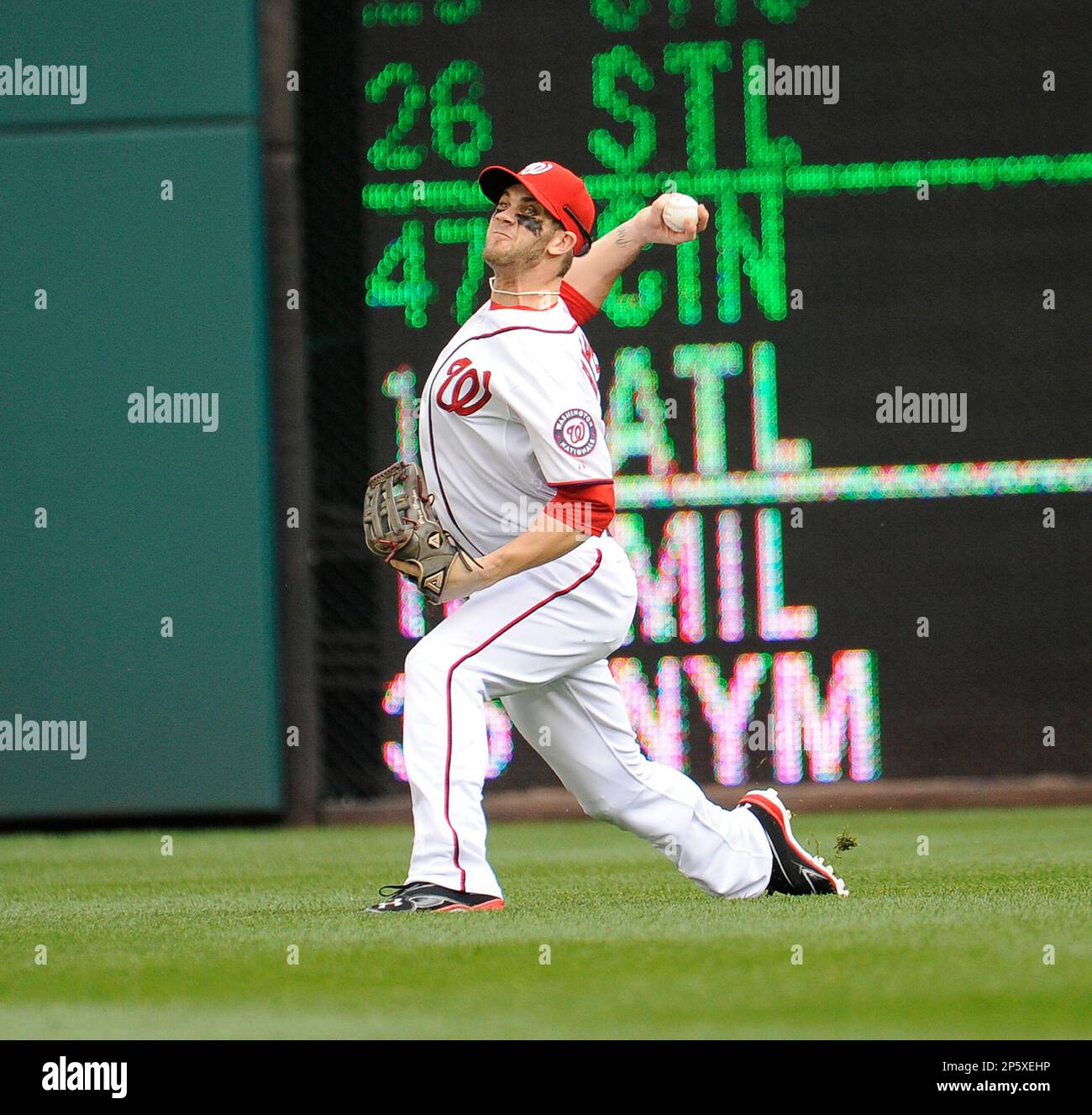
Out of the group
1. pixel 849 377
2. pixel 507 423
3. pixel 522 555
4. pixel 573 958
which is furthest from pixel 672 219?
pixel 849 377

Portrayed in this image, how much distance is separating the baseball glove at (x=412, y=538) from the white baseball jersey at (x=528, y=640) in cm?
12

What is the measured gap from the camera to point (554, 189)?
4281 millimetres

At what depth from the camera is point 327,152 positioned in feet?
24.5

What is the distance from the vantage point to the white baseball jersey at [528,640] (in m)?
4.03

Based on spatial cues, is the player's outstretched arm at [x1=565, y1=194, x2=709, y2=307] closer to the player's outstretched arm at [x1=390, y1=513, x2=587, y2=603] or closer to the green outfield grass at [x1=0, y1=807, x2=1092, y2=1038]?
the player's outstretched arm at [x1=390, y1=513, x2=587, y2=603]

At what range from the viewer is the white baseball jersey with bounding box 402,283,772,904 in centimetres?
403

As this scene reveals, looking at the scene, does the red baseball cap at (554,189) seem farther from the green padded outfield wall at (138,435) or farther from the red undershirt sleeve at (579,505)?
the green padded outfield wall at (138,435)

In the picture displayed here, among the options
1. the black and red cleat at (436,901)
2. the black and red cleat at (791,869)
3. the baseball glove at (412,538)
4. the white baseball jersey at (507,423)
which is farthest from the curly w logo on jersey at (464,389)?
the black and red cleat at (791,869)

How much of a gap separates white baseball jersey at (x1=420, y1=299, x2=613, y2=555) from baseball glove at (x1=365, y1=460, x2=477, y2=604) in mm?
144

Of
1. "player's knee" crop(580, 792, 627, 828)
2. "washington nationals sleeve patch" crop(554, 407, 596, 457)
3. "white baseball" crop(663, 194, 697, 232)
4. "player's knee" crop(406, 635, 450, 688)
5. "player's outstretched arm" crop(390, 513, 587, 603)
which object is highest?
"white baseball" crop(663, 194, 697, 232)

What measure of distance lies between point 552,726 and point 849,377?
3019 millimetres

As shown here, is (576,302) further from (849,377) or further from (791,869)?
(849,377)

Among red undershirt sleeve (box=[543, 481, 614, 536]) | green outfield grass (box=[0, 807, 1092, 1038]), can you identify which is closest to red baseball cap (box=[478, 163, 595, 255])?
red undershirt sleeve (box=[543, 481, 614, 536])
